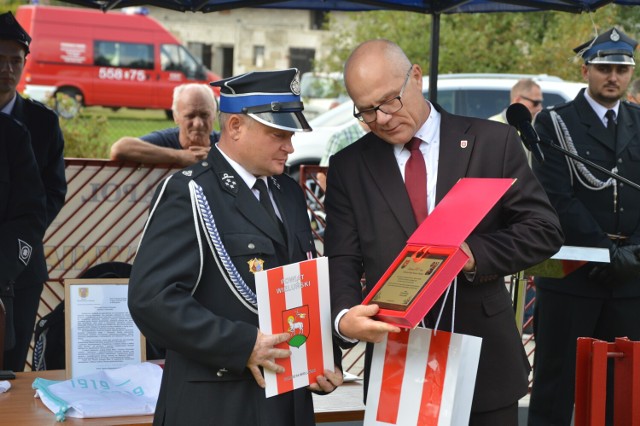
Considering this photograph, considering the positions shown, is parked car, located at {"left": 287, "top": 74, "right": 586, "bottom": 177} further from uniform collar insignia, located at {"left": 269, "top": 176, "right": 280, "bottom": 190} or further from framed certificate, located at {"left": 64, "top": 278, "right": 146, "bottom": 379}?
uniform collar insignia, located at {"left": 269, "top": 176, "right": 280, "bottom": 190}

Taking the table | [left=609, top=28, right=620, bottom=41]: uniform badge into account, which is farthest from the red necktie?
[left=609, top=28, right=620, bottom=41]: uniform badge

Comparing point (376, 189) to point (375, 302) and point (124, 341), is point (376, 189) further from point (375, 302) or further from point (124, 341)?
point (124, 341)

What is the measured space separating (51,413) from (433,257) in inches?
57.2

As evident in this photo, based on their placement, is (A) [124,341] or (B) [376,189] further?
(A) [124,341]

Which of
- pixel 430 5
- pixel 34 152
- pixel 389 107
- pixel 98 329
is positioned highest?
pixel 430 5

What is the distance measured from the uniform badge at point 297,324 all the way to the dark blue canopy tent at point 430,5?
261 cm

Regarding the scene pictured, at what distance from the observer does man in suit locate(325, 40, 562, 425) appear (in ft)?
10.1

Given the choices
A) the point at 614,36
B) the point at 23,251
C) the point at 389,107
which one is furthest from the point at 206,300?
the point at 614,36

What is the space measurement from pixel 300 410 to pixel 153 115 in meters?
21.2

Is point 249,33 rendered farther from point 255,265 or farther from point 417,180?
point 255,265

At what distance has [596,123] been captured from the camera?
4824 millimetres

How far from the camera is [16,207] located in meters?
4.23

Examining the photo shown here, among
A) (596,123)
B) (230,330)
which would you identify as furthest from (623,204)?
(230,330)

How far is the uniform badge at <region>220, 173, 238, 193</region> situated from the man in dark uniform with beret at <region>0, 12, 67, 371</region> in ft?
5.44
